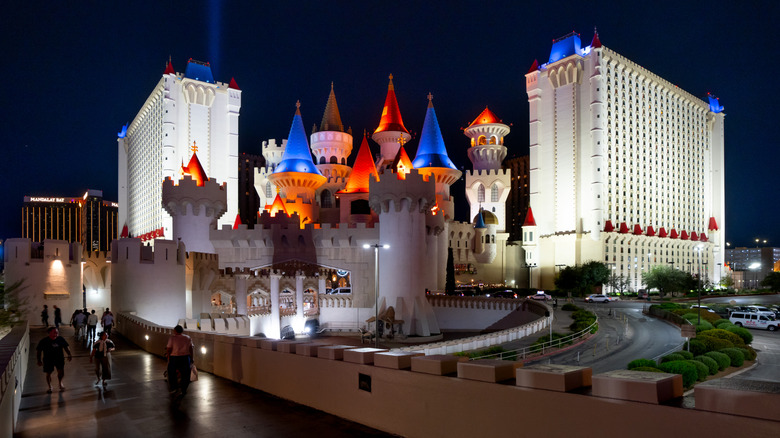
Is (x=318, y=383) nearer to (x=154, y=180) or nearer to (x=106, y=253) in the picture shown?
(x=106, y=253)

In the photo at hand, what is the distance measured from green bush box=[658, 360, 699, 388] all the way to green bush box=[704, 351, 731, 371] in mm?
3706

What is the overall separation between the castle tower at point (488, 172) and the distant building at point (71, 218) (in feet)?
387

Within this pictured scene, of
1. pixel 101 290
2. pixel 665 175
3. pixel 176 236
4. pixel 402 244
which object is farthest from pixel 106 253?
pixel 665 175

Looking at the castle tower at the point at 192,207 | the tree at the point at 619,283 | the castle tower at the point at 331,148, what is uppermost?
the castle tower at the point at 331,148

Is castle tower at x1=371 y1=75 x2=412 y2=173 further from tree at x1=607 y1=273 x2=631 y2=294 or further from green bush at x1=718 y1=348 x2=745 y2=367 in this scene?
green bush at x1=718 y1=348 x2=745 y2=367

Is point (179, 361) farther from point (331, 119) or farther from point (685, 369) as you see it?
point (331, 119)

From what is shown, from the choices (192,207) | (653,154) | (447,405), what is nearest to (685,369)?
(447,405)

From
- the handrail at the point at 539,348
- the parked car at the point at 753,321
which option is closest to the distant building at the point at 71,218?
the handrail at the point at 539,348

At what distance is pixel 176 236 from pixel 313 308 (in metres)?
10.9

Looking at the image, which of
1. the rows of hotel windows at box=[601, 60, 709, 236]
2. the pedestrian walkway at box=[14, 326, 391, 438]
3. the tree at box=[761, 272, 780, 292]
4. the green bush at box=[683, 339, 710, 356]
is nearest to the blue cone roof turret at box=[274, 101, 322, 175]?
the green bush at box=[683, 339, 710, 356]

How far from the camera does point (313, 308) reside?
41875 millimetres

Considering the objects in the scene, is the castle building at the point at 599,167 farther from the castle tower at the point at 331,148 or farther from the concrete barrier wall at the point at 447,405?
the concrete barrier wall at the point at 447,405

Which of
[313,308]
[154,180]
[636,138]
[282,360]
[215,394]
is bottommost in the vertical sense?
[313,308]

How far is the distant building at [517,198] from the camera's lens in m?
120
